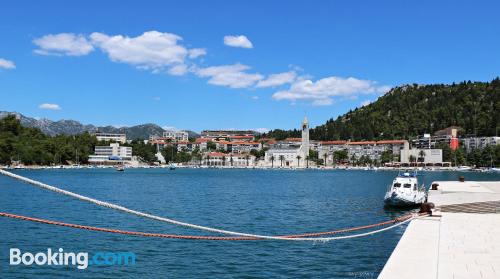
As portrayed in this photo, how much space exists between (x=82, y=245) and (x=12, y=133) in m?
197

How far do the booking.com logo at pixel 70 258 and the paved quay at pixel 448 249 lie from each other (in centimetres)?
1022

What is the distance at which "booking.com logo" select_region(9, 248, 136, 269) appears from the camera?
1906 cm

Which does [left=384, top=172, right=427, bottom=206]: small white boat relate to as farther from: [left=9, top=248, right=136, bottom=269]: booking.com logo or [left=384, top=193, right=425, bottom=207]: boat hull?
[left=9, top=248, right=136, bottom=269]: booking.com logo

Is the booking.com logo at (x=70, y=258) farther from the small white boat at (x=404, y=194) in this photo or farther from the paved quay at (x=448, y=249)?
the small white boat at (x=404, y=194)

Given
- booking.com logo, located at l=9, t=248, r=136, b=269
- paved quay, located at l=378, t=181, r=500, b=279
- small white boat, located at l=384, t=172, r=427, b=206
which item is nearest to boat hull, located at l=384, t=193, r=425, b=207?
small white boat, located at l=384, t=172, r=427, b=206

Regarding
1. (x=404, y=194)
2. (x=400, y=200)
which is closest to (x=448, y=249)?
(x=400, y=200)

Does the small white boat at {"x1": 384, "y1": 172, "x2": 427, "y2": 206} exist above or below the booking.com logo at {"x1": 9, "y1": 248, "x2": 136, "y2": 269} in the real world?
above

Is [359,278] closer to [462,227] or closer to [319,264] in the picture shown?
[319,264]

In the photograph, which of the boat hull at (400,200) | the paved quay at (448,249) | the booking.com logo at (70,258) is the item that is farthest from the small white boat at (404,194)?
the booking.com logo at (70,258)

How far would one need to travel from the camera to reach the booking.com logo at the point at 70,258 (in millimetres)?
19062

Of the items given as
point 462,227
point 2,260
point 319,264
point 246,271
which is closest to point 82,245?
point 2,260

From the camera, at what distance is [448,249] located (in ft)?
50.3

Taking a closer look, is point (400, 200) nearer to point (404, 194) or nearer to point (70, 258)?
point (404, 194)

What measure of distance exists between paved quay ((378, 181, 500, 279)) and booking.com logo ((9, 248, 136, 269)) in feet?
33.5
